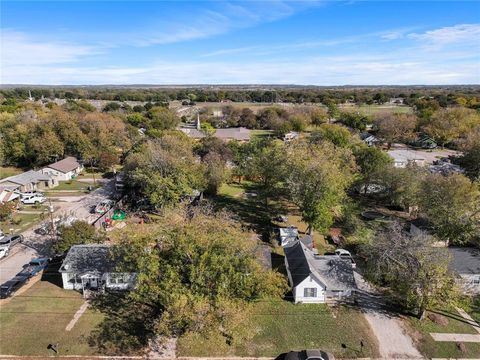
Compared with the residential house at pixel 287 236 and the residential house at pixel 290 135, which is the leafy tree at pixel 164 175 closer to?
the residential house at pixel 287 236

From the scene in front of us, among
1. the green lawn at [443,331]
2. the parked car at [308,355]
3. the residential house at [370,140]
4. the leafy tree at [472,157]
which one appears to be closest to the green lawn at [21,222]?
the parked car at [308,355]

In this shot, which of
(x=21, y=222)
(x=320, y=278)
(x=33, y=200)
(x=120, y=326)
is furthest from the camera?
(x=33, y=200)

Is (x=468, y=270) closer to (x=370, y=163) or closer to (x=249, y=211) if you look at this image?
(x=370, y=163)

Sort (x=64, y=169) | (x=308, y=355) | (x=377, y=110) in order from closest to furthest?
(x=308, y=355), (x=64, y=169), (x=377, y=110)

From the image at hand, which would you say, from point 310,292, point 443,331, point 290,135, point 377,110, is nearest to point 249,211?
point 310,292

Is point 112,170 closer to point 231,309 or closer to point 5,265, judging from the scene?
point 5,265


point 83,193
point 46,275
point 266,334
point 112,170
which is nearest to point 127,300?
point 46,275

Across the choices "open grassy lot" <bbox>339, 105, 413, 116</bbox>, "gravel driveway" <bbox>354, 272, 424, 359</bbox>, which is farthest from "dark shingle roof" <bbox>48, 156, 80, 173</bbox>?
"open grassy lot" <bbox>339, 105, 413, 116</bbox>

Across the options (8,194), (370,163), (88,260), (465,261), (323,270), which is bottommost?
(323,270)
